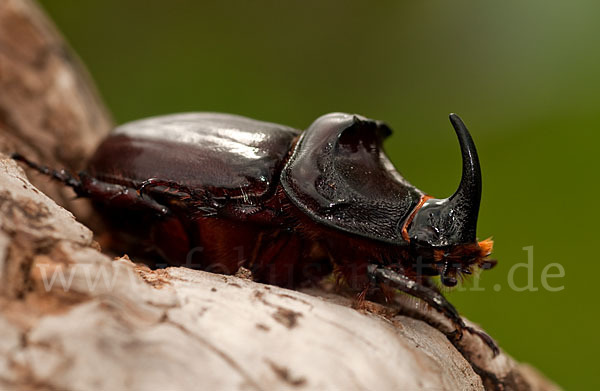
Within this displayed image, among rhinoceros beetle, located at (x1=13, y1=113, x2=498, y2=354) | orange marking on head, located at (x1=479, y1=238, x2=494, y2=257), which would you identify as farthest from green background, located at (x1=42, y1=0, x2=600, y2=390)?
rhinoceros beetle, located at (x1=13, y1=113, x2=498, y2=354)

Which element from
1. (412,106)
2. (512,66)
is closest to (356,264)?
(412,106)

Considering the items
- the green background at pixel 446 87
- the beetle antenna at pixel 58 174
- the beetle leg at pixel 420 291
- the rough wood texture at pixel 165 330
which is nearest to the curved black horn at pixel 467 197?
the beetle leg at pixel 420 291

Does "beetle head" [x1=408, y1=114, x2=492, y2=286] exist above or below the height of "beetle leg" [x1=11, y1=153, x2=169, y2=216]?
above

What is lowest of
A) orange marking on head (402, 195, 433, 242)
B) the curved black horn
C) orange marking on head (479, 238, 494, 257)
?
orange marking on head (479, 238, 494, 257)

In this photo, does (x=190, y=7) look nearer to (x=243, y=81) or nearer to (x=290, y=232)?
(x=243, y=81)

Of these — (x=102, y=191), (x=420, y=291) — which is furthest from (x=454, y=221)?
(x=102, y=191)

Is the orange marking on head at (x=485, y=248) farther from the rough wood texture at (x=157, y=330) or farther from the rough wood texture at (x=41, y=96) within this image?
the rough wood texture at (x=41, y=96)

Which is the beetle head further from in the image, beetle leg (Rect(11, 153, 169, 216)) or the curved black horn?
beetle leg (Rect(11, 153, 169, 216))

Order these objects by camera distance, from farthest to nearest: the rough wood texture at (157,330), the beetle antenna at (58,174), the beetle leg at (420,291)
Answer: the beetle antenna at (58,174) → the beetle leg at (420,291) → the rough wood texture at (157,330)
